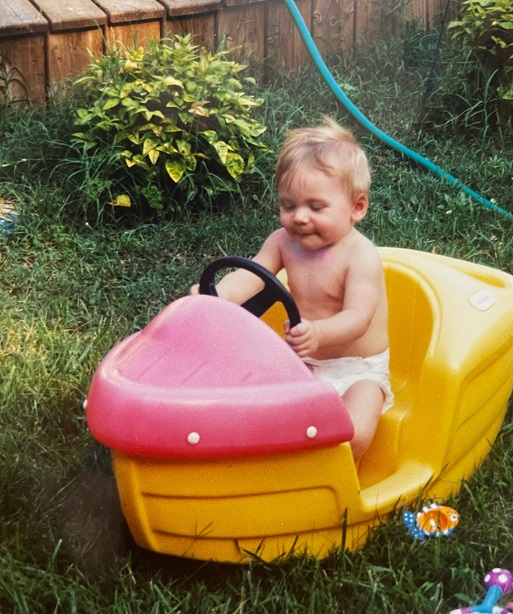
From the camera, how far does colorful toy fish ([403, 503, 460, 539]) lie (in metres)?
1.82

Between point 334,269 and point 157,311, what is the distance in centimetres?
82

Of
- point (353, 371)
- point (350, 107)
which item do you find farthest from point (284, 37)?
point (353, 371)

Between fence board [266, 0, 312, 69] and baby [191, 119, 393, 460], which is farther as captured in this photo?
fence board [266, 0, 312, 69]

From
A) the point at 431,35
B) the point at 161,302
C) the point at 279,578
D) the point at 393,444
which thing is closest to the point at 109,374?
the point at 279,578

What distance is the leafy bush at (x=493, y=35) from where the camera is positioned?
140 inches

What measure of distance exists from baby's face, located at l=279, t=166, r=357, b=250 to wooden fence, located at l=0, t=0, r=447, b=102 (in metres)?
1.65

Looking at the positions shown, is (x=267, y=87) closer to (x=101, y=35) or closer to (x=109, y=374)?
(x=101, y=35)

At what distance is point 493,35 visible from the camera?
3.61 m

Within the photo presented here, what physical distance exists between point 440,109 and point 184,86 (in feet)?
3.67

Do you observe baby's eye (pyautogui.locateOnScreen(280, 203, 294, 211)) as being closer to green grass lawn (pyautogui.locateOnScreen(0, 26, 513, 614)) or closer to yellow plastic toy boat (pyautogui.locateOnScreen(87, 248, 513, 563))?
yellow plastic toy boat (pyautogui.locateOnScreen(87, 248, 513, 563))

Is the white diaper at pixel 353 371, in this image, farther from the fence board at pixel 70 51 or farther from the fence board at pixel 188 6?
the fence board at pixel 188 6

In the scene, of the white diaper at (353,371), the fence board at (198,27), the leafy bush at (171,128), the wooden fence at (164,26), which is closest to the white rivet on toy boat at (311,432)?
the white diaper at (353,371)


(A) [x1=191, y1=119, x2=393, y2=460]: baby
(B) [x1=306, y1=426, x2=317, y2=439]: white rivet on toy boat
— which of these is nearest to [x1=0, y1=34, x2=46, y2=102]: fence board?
(A) [x1=191, y1=119, x2=393, y2=460]: baby

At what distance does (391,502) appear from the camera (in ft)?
5.92
